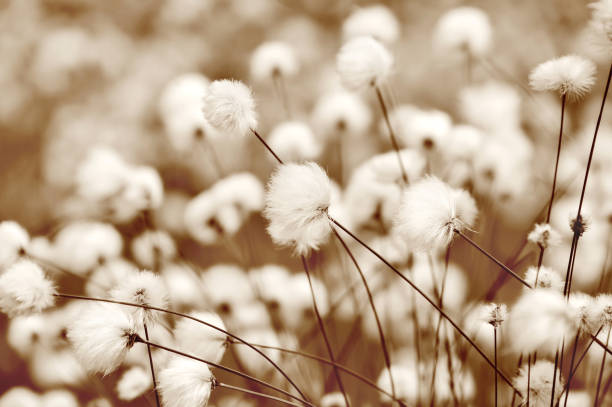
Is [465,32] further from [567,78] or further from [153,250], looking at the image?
[153,250]

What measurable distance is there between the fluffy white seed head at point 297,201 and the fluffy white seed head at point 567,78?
0.62ft

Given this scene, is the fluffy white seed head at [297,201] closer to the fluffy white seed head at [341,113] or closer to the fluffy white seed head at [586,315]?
the fluffy white seed head at [586,315]

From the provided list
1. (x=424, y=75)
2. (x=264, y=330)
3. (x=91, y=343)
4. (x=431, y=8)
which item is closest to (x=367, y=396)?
(x=264, y=330)

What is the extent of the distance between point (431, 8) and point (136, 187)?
1277mm

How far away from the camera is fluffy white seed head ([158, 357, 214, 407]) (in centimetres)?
38

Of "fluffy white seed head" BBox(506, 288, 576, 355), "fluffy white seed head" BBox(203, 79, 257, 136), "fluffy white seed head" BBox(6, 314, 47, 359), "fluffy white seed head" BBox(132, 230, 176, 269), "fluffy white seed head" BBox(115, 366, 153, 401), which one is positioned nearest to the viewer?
"fluffy white seed head" BBox(506, 288, 576, 355)

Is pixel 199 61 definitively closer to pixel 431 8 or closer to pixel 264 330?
pixel 431 8

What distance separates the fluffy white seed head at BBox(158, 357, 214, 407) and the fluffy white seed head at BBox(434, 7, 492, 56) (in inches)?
23.8

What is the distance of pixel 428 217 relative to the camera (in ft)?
1.34

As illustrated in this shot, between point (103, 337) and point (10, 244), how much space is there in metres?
0.23

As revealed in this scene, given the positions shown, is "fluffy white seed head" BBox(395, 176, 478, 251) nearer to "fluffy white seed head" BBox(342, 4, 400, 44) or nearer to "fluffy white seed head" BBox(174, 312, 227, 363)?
"fluffy white seed head" BBox(174, 312, 227, 363)

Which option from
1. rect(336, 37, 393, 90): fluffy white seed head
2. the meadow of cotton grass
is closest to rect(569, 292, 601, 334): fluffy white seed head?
the meadow of cotton grass

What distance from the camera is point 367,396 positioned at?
87cm

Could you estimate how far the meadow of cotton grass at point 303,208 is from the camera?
42 cm
